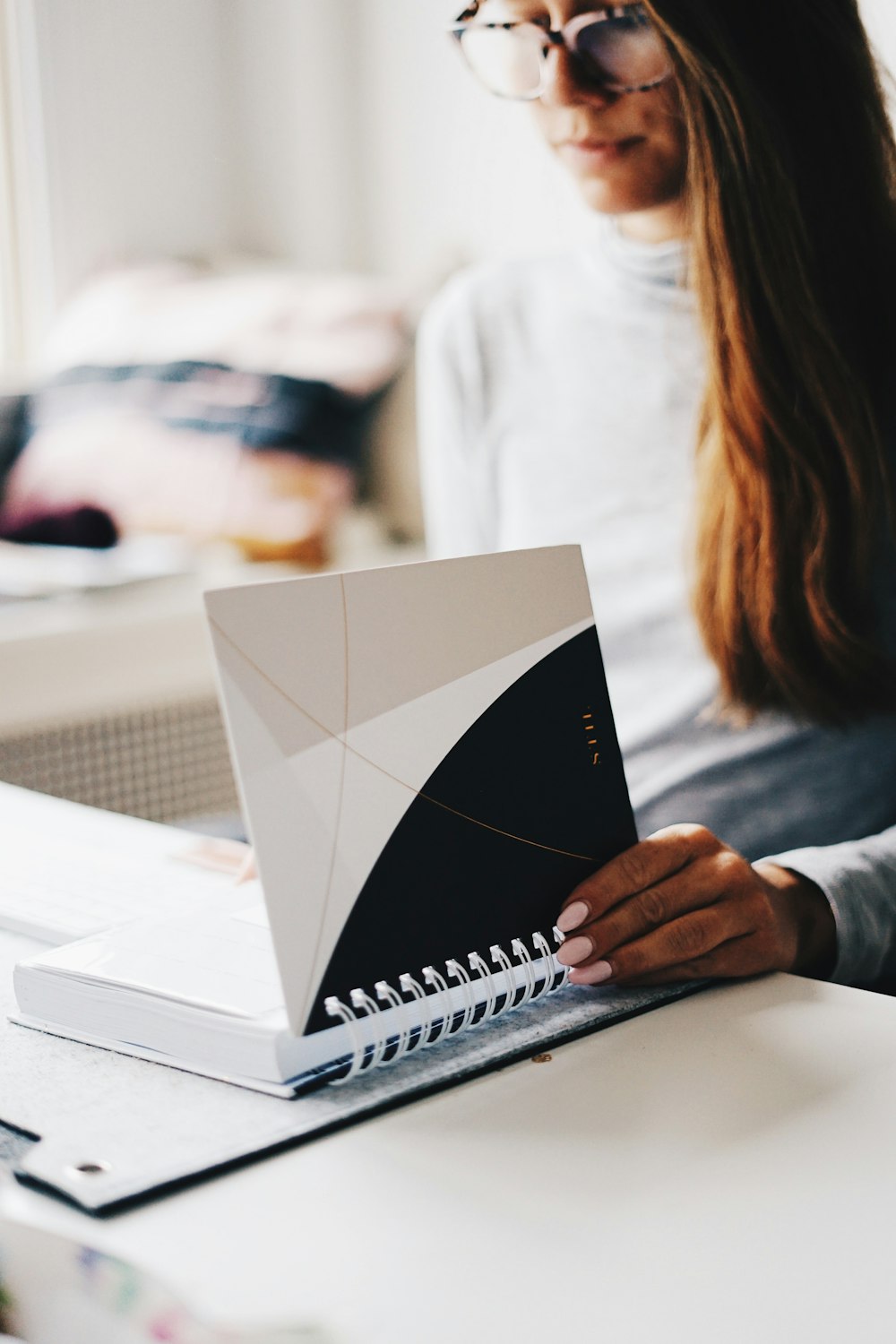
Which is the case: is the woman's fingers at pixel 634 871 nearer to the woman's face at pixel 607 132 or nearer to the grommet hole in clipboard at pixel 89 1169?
the grommet hole in clipboard at pixel 89 1169

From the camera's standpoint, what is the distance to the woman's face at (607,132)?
93 centimetres

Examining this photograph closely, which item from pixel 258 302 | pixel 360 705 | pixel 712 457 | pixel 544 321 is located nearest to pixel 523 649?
pixel 360 705

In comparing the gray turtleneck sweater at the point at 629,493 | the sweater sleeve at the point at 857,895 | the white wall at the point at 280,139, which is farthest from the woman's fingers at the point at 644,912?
the white wall at the point at 280,139

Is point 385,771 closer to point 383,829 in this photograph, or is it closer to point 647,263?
point 383,829

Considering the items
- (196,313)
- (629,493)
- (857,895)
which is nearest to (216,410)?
(196,313)

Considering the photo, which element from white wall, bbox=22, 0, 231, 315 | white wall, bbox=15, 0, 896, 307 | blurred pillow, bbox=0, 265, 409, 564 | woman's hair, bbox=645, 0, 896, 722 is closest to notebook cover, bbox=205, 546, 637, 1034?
woman's hair, bbox=645, 0, 896, 722

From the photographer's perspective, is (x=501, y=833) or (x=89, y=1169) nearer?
(x=89, y=1169)

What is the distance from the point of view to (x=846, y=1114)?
1.65 feet

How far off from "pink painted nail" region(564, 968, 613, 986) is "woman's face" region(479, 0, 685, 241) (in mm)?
628

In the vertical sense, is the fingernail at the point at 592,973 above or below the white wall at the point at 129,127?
below

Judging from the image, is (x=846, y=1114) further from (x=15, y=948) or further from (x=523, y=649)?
(x=15, y=948)

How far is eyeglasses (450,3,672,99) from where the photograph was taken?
88 cm

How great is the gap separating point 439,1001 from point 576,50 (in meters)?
0.67

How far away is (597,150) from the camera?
38.8 inches
